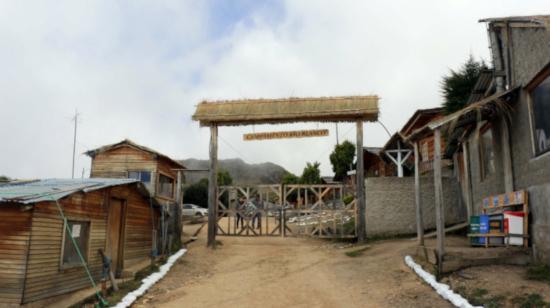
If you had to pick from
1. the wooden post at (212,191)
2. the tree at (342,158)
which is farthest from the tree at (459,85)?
the tree at (342,158)

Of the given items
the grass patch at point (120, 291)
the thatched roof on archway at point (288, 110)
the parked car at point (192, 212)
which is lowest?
the grass patch at point (120, 291)

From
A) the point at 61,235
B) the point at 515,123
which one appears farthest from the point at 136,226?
the point at 515,123

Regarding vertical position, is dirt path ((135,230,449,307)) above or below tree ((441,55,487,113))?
below

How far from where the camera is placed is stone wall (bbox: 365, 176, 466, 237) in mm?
16219

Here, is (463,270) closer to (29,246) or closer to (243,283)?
(243,283)

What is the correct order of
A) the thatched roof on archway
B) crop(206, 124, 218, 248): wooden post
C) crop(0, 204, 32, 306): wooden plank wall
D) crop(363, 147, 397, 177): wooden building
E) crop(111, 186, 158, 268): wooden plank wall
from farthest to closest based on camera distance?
crop(363, 147, 397, 177): wooden building → crop(206, 124, 218, 248): wooden post → the thatched roof on archway → crop(111, 186, 158, 268): wooden plank wall → crop(0, 204, 32, 306): wooden plank wall

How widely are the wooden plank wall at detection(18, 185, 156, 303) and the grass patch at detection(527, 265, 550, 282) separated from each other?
9630 mm

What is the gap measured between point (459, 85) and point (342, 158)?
65.6 ft

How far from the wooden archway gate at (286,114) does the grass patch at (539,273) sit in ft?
27.5

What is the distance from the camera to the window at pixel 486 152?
1174 cm

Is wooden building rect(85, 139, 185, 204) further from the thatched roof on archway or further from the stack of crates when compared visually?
the stack of crates

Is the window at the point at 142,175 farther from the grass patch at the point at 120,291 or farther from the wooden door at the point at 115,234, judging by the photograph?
the grass patch at the point at 120,291

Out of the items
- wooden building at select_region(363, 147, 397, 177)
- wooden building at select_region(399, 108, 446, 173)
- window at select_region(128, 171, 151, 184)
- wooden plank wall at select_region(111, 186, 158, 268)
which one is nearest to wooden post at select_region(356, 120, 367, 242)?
wooden building at select_region(399, 108, 446, 173)

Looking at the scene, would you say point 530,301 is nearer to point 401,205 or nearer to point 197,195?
point 401,205
